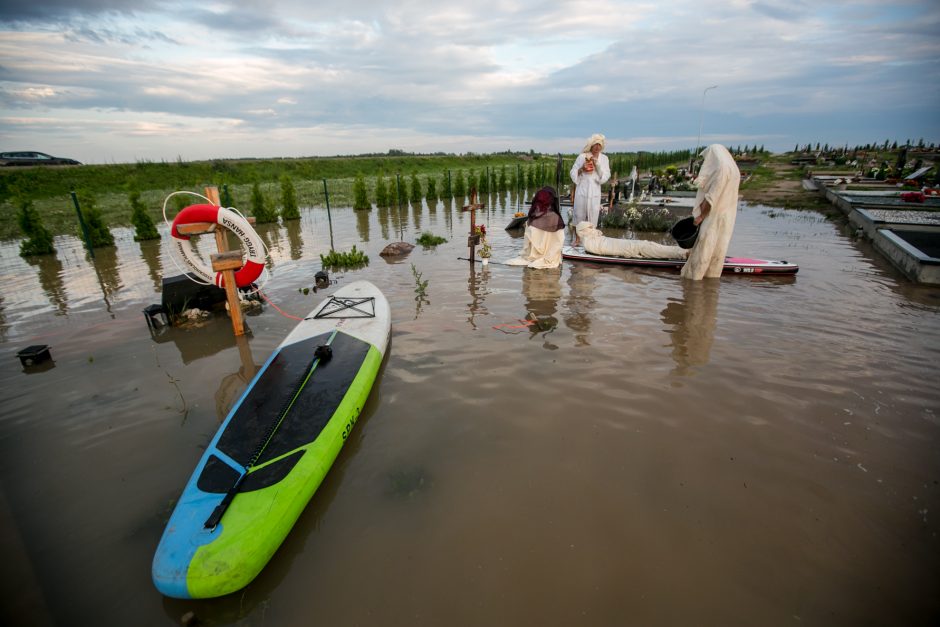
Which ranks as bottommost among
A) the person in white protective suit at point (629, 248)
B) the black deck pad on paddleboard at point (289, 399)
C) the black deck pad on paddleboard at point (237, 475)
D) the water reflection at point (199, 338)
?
the water reflection at point (199, 338)

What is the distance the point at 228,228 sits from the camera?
6902 mm

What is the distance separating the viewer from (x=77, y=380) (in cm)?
560

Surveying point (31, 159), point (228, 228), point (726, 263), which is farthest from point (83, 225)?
point (31, 159)

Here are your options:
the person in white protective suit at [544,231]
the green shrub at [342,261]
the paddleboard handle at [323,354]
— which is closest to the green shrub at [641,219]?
the person in white protective suit at [544,231]

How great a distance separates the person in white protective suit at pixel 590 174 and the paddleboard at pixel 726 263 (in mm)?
1269

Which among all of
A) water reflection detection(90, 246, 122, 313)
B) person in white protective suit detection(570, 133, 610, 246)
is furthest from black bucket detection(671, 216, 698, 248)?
water reflection detection(90, 246, 122, 313)

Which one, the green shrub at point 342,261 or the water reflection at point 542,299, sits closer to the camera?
the water reflection at point 542,299

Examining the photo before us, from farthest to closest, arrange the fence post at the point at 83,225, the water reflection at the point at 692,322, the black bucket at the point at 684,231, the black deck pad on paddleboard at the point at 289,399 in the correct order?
1. the fence post at the point at 83,225
2. the black bucket at the point at 684,231
3. the water reflection at the point at 692,322
4. the black deck pad on paddleboard at the point at 289,399

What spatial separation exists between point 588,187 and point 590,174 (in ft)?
1.20

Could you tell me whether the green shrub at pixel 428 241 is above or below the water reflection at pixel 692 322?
above

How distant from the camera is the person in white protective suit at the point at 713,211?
8.30 meters

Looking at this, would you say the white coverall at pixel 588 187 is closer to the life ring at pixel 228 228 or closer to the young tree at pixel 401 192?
the life ring at pixel 228 228

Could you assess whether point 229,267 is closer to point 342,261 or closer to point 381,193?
point 342,261

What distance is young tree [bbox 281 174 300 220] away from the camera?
1822 centimetres
